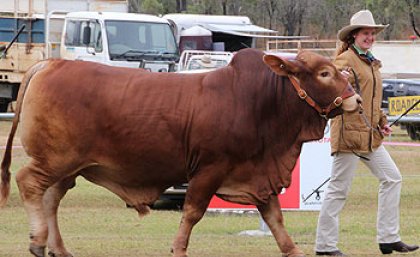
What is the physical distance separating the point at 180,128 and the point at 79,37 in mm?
20083

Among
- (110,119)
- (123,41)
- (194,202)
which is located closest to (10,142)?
(110,119)

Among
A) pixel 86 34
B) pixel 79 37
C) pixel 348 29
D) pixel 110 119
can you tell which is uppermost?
pixel 348 29

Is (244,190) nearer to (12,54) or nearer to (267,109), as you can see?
(267,109)

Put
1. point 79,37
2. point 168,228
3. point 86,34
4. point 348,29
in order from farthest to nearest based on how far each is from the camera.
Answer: point 79,37 → point 86,34 → point 168,228 → point 348,29

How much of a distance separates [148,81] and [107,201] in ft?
24.1

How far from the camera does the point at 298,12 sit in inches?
2077

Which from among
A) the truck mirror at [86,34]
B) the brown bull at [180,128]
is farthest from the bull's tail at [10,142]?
the truck mirror at [86,34]

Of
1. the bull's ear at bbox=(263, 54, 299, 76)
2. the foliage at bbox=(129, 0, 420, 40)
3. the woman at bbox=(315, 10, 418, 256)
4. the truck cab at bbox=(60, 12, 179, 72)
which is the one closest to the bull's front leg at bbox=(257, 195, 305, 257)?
the woman at bbox=(315, 10, 418, 256)

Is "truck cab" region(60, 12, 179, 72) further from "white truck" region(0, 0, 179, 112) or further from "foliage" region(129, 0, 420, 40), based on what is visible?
"foliage" region(129, 0, 420, 40)

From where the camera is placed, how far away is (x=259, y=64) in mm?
9547

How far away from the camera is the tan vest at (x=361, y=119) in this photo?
1009cm

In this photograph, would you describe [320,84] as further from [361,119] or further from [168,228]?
[168,228]

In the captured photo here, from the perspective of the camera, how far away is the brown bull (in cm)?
926

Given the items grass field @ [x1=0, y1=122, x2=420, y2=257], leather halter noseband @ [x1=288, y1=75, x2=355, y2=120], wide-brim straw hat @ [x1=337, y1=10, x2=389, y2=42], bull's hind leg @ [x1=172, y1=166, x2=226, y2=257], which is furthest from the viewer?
grass field @ [x1=0, y1=122, x2=420, y2=257]
